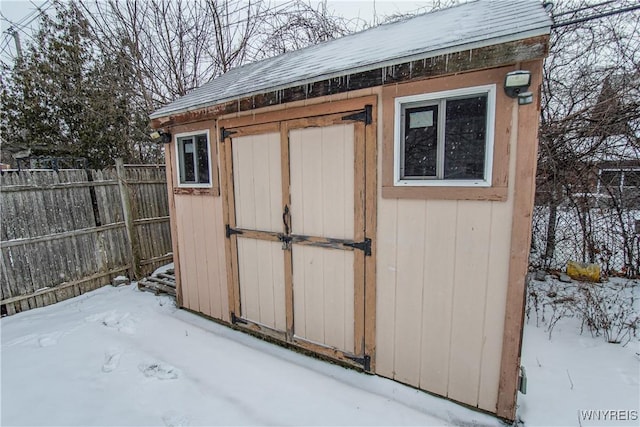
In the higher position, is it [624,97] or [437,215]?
[624,97]

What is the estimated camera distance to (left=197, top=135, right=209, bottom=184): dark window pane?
3.63m

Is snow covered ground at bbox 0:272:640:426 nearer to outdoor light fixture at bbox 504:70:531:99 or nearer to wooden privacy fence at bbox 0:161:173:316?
wooden privacy fence at bbox 0:161:173:316

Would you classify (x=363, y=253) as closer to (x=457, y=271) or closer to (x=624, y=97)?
(x=457, y=271)

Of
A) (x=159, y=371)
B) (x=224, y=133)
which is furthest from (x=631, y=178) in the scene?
(x=159, y=371)

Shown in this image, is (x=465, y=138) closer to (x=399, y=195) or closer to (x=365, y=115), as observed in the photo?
(x=399, y=195)

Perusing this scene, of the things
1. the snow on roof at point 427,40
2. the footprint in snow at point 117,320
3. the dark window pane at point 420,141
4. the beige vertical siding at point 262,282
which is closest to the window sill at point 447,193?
the dark window pane at point 420,141

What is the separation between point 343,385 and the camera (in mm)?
2543

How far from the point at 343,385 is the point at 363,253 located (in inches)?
46.5

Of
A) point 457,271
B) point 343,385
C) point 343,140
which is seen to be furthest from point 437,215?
point 343,385

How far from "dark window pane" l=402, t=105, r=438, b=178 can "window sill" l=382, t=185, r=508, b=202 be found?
0.12 metres

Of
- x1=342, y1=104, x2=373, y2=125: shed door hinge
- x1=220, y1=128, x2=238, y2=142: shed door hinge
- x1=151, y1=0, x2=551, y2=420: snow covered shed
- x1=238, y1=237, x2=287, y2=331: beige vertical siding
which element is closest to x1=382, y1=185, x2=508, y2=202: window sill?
x1=151, y1=0, x2=551, y2=420: snow covered shed

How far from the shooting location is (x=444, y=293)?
7.30 feet

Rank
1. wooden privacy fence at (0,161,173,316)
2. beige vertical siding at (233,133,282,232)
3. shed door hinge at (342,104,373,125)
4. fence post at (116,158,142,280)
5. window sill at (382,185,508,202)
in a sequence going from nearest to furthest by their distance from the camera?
1. window sill at (382,185,508,202)
2. shed door hinge at (342,104,373,125)
3. beige vertical siding at (233,133,282,232)
4. wooden privacy fence at (0,161,173,316)
5. fence post at (116,158,142,280)

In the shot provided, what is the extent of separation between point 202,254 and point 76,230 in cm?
236
